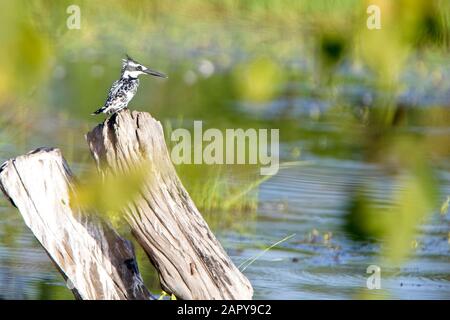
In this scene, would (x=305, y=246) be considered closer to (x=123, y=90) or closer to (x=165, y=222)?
Answer: (x=123, y=90)

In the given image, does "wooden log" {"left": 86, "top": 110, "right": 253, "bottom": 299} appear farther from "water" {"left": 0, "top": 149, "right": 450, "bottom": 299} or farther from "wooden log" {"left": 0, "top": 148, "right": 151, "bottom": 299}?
"water" {"left": 0, "top": 149, "right": 450, "bottom": 299}

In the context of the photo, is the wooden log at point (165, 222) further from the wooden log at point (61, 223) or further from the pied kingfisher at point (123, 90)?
the pied kingfisher at point (123, 90)

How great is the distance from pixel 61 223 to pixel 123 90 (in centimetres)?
54

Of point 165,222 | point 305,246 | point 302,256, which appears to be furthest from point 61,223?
point 305,246

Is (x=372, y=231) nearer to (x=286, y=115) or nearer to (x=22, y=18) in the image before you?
(x=22, y=18)

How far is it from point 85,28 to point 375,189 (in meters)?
3.95

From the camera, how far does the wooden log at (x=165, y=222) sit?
2166 mm

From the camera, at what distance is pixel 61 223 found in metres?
2.21

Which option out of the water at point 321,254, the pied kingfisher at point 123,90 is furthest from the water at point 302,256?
the pied kingfisher at point 123,90

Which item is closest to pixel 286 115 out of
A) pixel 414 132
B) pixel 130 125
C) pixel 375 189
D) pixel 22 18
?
pixel 414 132

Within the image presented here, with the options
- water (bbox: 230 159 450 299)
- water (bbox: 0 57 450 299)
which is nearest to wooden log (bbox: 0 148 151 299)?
water (bbox: 0 57 450 299)

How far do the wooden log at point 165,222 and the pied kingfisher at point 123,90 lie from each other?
0.27 m

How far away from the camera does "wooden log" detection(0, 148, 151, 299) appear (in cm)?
219

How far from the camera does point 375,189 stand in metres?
5.08
